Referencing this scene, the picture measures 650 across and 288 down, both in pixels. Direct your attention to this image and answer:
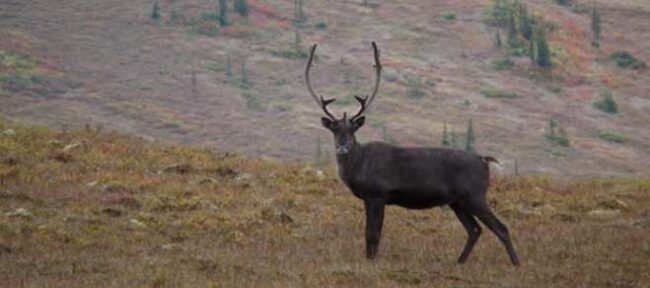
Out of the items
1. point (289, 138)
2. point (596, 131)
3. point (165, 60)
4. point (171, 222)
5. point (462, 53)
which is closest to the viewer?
point (171, 222)

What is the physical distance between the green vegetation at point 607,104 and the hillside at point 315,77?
94 centimetres

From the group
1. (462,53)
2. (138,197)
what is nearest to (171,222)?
(138,197)

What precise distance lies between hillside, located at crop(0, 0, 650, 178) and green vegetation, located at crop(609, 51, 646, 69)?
1.32 metres

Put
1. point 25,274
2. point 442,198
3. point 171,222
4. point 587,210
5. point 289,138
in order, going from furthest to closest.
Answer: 1. point 289,138
2. point 587,210
3. point 171,222
4. point 442,198
5. point 25,274

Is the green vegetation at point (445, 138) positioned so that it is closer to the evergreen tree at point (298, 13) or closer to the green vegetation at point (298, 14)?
the green vegetation at point (298, 14)

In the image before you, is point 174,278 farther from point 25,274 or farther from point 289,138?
point 289,138

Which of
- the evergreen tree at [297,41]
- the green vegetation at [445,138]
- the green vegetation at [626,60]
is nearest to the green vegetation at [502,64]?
the green vegetation at [626,60]

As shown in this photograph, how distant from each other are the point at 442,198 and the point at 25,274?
7.05 meters

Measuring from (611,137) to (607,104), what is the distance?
1234 centimetres

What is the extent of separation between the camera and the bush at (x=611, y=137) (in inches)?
4638

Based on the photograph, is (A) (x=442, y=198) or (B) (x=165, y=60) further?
(B) (x=165, y=60)

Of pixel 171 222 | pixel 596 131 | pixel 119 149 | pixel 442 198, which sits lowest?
pixel 596 131

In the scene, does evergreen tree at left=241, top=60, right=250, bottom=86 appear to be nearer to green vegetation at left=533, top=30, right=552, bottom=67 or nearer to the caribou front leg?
green vegetation at left=533, top=30, right=552, bottom=67

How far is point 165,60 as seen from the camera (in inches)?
5344
